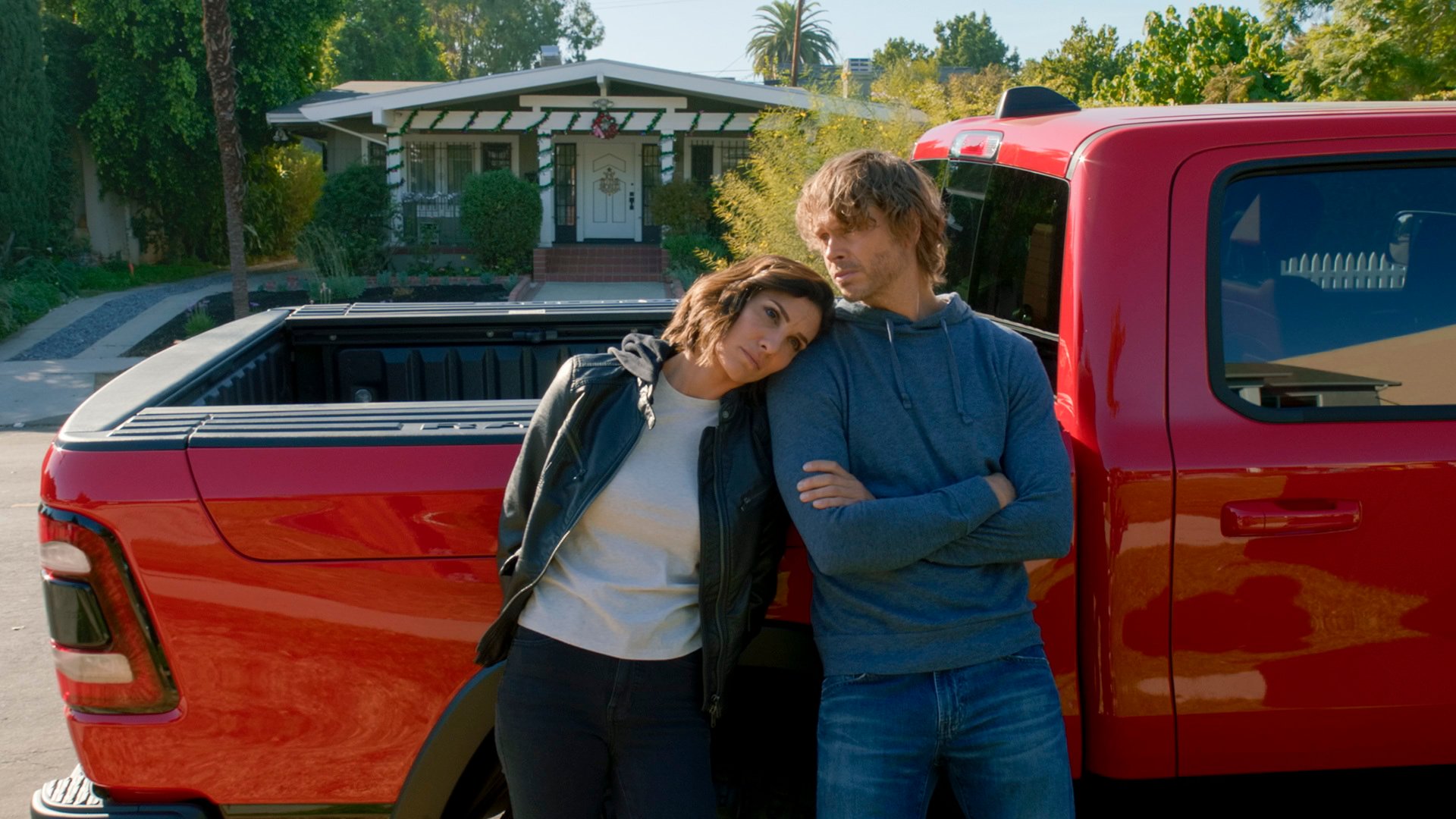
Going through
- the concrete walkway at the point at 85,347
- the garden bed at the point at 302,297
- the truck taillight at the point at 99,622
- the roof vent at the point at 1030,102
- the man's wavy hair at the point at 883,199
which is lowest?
the concrete walkway at the point at 85,347

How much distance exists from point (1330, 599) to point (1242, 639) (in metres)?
0.17

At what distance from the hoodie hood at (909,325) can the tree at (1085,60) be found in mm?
34169

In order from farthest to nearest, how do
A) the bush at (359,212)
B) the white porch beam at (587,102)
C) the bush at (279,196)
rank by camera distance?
1. the bush at (279,196)
2. the white porch beam at (587,102)
3. the bush at (359,212)

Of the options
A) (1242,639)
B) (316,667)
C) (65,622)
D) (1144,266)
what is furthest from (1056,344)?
(65,622)

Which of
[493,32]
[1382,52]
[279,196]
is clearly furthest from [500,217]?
[493,32]

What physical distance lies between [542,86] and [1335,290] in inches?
886

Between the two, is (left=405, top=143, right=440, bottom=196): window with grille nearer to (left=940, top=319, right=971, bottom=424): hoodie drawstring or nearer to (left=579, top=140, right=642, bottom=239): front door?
(left=579, top=140, right=642, bottom=239): front door

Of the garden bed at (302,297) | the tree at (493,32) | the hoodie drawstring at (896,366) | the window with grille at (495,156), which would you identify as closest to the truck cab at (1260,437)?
the hoodie drawstring at (896,366)

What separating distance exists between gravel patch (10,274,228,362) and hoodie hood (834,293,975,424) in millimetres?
15105

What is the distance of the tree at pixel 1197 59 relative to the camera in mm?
22906

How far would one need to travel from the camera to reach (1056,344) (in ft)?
8.36

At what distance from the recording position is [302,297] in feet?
61.2

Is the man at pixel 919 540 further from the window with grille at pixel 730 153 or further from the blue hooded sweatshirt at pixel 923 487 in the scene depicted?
the window with grille at pixel 730 153

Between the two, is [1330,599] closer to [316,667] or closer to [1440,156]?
[1440,156]
